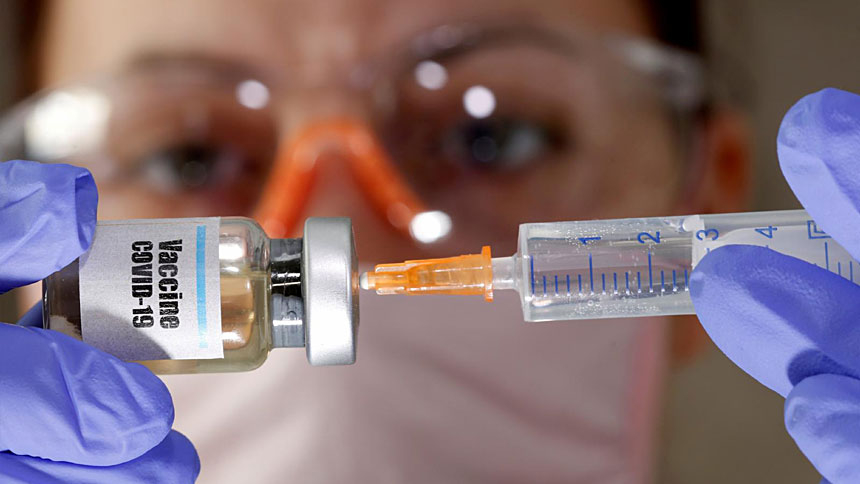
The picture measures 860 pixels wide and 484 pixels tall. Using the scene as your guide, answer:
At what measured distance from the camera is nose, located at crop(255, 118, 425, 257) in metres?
1.40

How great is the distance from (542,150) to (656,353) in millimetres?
493

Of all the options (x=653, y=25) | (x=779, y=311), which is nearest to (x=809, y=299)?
(x=779, y=311)

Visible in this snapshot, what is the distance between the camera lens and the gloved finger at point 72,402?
723mm

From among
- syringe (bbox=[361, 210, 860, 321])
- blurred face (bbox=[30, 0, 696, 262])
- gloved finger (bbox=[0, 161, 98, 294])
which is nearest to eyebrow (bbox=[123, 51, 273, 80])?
blurred face (bbox=[30, 0, 696, 262])

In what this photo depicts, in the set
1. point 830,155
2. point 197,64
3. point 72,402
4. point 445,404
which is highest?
point 197,64

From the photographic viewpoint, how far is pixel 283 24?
1.44 meters

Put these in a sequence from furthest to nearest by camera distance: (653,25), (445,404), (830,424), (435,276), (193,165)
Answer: (653,25), (193,165), (445,404), (435,276), (830,424)

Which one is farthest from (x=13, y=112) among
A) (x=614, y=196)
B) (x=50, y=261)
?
(x=614, y=196)

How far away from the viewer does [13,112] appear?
1583 mm

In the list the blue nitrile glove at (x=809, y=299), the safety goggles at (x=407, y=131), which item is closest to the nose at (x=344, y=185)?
the safety goggles at (x=407, y=131)

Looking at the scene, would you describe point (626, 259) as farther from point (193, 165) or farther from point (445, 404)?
point (193, 165)

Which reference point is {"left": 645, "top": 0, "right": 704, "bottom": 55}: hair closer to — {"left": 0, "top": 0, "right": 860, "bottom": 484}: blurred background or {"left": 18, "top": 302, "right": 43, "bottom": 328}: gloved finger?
{"left": 0, "top": 0, "right": 860, "bottom": 484}: blurred background

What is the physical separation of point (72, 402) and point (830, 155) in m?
0.80

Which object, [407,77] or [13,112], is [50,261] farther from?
[13,112]
